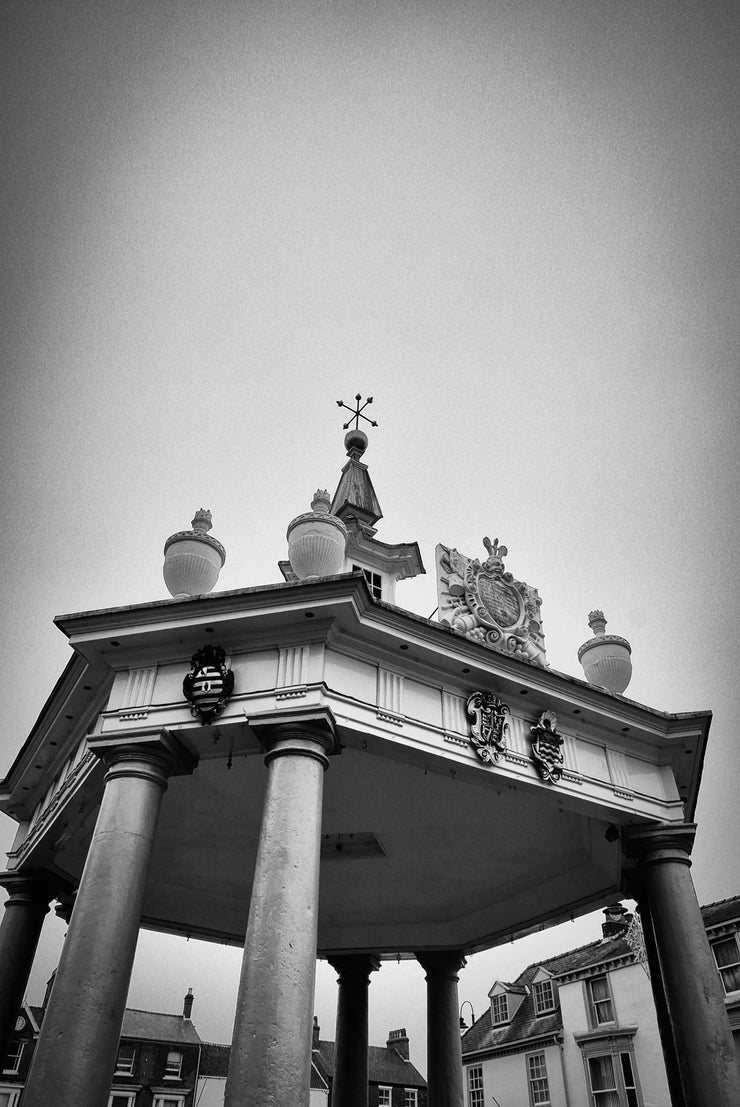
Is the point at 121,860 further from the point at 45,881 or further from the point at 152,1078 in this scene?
the point at 152,1078

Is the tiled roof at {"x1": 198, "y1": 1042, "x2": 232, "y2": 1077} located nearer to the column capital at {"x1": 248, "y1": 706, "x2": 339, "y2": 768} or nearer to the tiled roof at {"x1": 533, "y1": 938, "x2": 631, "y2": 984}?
the tiled roof at {"x1": 533, "y1": 938, "x2": 631, "y2": 984}

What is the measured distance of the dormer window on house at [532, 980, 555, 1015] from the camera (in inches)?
1588

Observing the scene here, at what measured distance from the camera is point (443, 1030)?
21.0 metres

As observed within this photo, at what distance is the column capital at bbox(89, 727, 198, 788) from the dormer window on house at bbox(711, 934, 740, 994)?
29590 mm

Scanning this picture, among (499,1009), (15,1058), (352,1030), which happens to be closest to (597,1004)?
(499,1009)

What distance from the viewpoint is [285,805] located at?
1064cm

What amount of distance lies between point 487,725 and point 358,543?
725 centimetres

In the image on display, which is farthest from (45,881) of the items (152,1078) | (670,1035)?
(152,1078)

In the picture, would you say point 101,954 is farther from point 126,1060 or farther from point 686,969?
point 126,1060

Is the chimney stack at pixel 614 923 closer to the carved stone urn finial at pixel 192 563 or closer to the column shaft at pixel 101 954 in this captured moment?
the carved stone urn finial at pixel 192 563

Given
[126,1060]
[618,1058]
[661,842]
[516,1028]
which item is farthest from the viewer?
[126,1060]

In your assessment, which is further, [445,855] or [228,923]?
[228,923]

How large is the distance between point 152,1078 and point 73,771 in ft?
144

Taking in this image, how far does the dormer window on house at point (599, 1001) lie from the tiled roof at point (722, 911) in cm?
809
